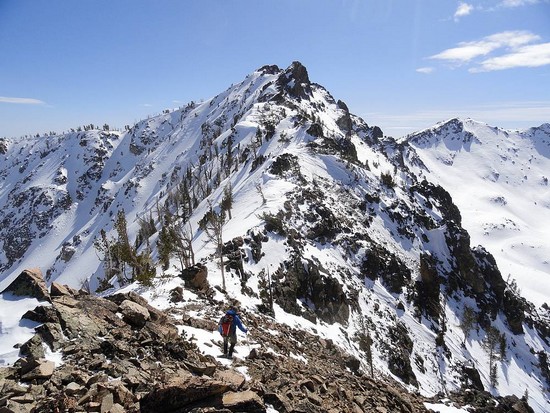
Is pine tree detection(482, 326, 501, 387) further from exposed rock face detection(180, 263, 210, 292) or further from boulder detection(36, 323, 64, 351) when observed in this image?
boulder detection(36, 323, 64, 351)

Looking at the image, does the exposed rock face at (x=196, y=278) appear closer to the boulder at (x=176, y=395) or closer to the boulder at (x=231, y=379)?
the boulder at (x=231, y=379)

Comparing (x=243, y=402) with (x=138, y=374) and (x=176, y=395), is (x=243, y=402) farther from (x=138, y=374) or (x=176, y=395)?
(x=138, y=374)

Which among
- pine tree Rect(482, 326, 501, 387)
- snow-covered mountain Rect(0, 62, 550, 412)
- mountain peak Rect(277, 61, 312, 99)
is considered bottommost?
pine tree Rect(482, 326, 501, 387)

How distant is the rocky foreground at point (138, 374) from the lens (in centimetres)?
798

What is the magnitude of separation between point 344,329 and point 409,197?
6063cm

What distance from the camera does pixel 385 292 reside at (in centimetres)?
5078

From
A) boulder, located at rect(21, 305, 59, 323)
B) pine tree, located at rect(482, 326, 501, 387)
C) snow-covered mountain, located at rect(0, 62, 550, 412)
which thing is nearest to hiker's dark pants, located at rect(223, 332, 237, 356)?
boulder, located at rect(21, 305, 59, 323)

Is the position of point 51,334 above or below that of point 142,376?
above

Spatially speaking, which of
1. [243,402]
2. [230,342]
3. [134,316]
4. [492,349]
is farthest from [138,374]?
[492,349]

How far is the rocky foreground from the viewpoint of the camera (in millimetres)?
7977

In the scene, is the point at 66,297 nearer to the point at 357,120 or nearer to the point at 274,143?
the point at 274,143

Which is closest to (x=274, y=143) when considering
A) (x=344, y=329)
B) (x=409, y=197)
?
(x=409, y=197)

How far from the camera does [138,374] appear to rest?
→ 9375 mm

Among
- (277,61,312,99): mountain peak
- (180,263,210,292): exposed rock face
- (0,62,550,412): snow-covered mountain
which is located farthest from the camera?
(277,61,312,99): mountain peak
